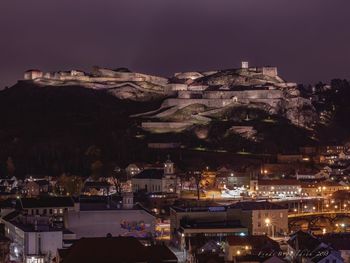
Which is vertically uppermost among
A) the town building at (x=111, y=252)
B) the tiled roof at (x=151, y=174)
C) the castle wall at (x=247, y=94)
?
the castle wall at (x=247, y=94)

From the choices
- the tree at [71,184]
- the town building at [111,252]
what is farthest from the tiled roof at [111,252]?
the tree at [71,184]

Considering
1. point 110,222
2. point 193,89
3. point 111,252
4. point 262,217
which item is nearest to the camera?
point 111,252

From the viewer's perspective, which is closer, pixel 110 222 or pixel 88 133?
pixel 110 222

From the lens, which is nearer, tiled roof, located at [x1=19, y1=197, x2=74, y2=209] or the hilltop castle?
tiled roof, located at [x1=19, y1=197, x2=74, y2=209]

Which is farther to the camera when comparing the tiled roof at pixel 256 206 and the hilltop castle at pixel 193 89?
the hilltop castle at pixel 193 89

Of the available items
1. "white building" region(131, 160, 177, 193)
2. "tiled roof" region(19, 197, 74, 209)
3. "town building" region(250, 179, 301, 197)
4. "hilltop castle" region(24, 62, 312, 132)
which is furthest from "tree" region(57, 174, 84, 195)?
"hilltop castle" region(24, 62, 312, 132)

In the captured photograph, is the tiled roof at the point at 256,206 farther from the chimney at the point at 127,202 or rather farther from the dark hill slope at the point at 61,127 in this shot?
the dark hill slope at the point at 61,127

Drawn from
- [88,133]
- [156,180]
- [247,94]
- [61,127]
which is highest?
[247,94]

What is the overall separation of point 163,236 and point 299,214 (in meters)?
10.6

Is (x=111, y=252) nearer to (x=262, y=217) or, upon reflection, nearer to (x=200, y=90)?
(x=262, y=217)

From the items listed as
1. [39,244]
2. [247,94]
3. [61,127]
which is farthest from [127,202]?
[247,94]

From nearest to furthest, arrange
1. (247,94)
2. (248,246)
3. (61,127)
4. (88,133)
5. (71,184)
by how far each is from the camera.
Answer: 1. (248,246)
2. (71,184)
3. (88,133)
4. (61,127)
5. (247,94)

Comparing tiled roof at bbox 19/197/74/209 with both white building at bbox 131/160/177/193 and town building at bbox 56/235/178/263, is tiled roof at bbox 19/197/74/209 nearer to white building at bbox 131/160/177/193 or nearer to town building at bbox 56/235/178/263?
white building at bbox 131/160/177/193

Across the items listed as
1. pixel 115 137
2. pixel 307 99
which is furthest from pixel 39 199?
pixel 307 99
